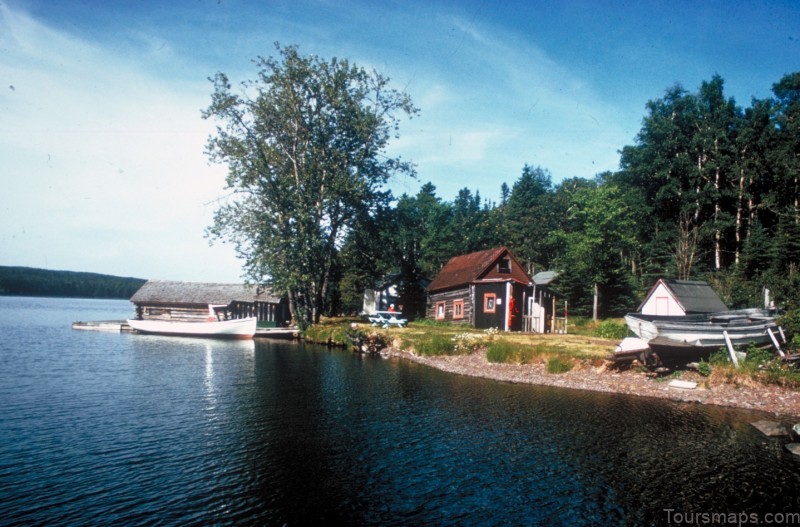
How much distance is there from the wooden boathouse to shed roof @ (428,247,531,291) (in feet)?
63.1

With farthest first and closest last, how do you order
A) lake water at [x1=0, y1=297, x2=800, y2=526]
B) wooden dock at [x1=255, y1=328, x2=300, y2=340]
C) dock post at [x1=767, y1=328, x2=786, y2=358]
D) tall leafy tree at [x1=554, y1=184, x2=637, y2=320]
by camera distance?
wooden dock at [x1=255, y1=328, x2=300, y2=340], tall leafy tree at [x1=554, y1=184, x2=637, y2=320], dock post at [x1=767, y1=328, x2=786, y2=358], lake water at [x1=0, y1=297, x2=800, y2=526]

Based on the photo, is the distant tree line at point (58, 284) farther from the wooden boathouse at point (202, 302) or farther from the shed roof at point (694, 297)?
the shed roof at point (694, 297)

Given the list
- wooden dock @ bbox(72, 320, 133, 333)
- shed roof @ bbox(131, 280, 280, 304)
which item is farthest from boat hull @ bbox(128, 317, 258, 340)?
shed roof @ bbox(131, 280, 280, 304)

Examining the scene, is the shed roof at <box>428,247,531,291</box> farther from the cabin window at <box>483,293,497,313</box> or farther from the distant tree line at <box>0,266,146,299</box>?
the distant tree line at <box>0,266,146,299</box>

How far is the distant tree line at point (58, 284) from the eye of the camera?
14912 cm

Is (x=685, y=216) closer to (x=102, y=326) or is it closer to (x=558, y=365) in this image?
(x=558, y=365)

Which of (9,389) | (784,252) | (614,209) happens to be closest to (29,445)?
(9,389)

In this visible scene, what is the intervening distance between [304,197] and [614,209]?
31.5 metres

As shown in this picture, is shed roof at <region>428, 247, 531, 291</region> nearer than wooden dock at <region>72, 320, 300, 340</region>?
Yes

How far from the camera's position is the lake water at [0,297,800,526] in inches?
389

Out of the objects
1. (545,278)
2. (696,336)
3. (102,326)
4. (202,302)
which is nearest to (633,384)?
(696,336)

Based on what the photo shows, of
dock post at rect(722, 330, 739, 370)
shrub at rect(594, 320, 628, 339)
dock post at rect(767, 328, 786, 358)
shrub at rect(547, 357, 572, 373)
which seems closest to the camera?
dock post at rect(722, 330, 739, 370)

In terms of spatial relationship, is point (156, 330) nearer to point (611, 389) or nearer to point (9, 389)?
→ point (9, 389)

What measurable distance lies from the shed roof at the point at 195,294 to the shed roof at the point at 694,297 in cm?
4068
